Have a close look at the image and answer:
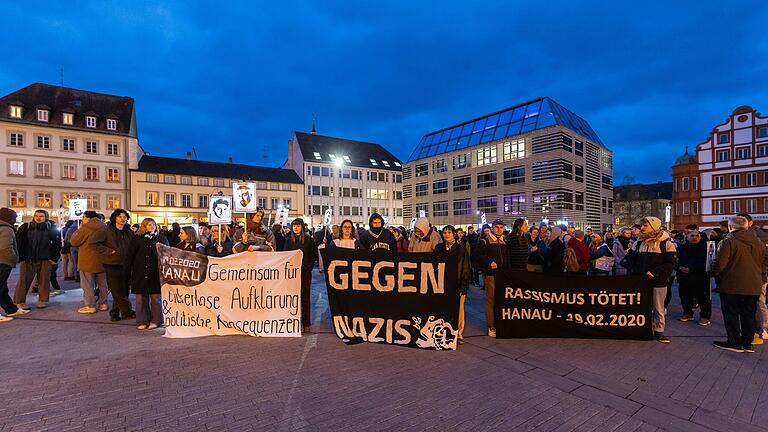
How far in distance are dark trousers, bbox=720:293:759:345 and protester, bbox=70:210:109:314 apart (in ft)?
35.7

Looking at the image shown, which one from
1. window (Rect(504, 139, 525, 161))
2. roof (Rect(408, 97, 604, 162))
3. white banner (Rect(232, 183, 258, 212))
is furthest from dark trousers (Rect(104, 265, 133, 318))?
window (Rect(504, 139, 525, 161))

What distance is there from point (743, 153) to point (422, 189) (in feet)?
125

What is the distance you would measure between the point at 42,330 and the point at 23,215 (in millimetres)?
46742

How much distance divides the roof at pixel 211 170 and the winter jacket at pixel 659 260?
49.4 metres

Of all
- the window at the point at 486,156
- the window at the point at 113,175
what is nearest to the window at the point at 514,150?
the window at the point at 486,156

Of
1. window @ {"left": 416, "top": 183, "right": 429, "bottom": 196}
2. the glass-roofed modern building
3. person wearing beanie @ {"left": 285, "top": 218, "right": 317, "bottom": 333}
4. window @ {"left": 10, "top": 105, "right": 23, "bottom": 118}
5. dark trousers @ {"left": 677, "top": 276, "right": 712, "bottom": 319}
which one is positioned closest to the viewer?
person wearing beanie @ {"left": 285, "top": 218, "right": 317, "bottom": 333}

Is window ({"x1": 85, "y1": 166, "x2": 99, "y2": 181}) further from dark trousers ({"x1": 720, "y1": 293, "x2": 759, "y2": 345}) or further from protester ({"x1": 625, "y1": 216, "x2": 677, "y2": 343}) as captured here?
dark trousers ({"x1": 720, "y1": 293, "x2": 759, "y2": 345})

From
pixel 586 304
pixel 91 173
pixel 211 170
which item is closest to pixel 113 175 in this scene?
pixel 91 173

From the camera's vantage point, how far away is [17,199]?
4088 centimetres

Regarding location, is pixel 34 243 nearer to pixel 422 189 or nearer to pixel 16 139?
pixel 16 139

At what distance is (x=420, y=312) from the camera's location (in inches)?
235

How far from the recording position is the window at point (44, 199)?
42.1 metres

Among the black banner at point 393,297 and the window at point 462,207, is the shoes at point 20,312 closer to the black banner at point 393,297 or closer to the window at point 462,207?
the black banner at point 393,297

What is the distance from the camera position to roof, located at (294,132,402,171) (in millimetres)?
61406
